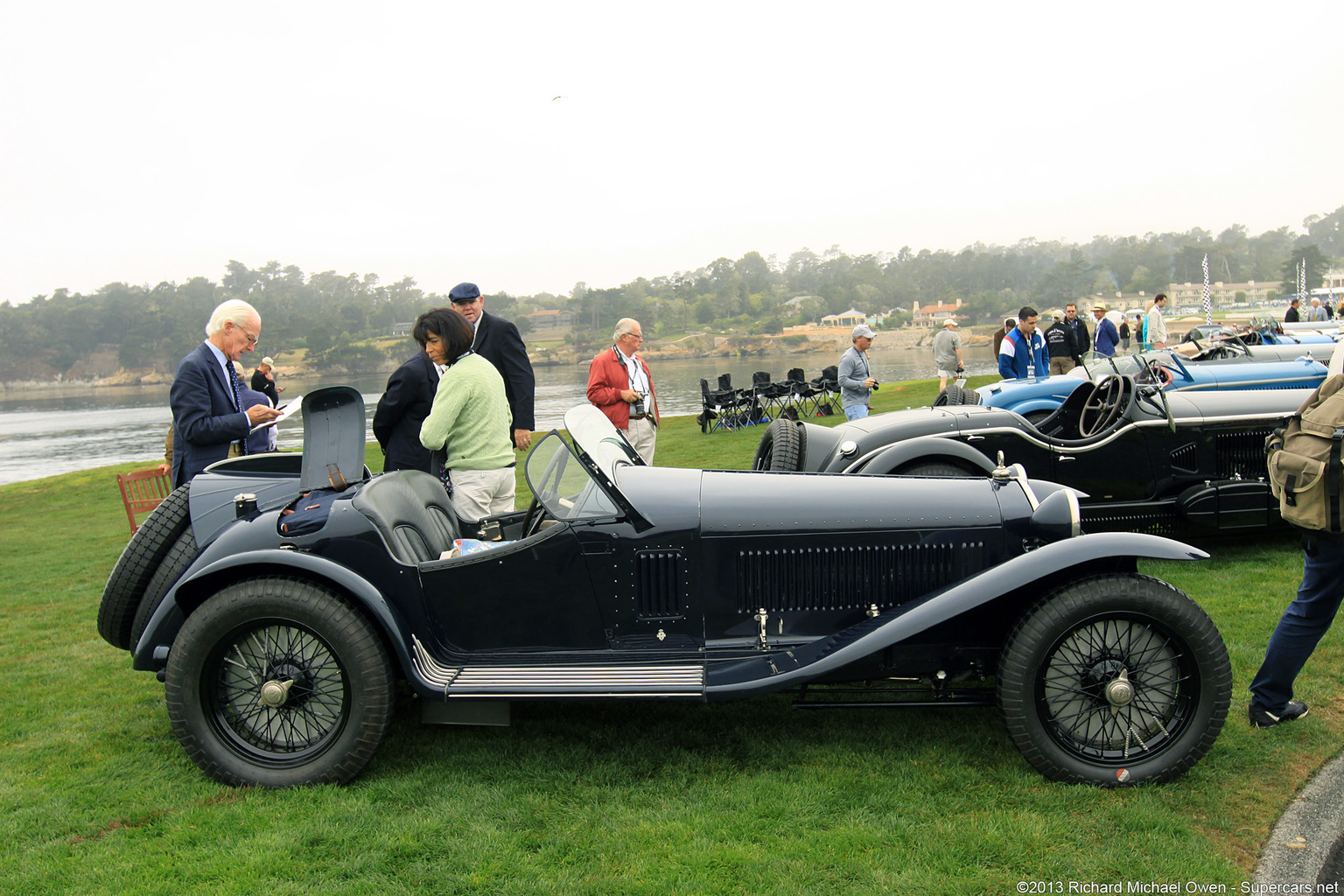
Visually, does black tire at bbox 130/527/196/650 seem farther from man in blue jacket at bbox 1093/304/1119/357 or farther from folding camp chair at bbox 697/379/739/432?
man in blue jacket at bbox 1093/304/1119/357

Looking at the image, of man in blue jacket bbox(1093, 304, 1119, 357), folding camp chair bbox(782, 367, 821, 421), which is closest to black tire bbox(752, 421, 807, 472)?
folding camp chair bbox(782, 367, 821, 421)

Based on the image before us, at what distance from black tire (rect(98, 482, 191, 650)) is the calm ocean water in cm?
515

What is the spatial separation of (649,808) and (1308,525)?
299 centimetres

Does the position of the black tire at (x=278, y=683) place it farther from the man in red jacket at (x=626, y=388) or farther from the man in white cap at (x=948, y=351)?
the man in white cap at (x=948, y=351)

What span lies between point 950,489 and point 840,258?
200m

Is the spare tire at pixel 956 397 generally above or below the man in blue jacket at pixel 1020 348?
below

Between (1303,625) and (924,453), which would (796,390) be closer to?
(924,453)

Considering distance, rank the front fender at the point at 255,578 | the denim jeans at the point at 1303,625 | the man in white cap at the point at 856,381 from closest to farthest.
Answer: the denim jeans at the point at 1303,625 → the front fender at the point at 255,578 → the man in white cap at the point at 856,381

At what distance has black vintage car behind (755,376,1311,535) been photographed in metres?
6.18

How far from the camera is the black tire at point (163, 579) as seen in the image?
3973 millimetres

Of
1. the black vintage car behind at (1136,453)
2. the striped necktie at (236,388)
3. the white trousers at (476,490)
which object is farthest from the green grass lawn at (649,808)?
the striped necktie at (236,388)

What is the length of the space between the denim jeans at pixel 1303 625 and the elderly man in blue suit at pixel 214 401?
5340mm

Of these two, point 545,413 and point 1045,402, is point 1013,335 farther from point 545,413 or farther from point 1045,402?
point 545,413

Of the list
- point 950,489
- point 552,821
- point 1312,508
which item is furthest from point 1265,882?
point 552,821
